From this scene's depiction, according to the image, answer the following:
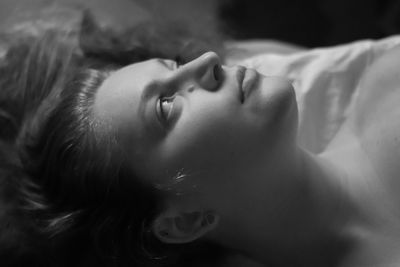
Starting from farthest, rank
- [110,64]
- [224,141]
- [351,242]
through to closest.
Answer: [110,64] < [351,242] < [224,141]

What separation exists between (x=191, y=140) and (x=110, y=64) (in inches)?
11.6

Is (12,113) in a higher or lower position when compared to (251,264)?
higher

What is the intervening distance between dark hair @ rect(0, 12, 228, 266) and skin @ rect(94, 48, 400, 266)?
25 millimetres

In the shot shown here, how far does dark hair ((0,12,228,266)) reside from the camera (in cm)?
78

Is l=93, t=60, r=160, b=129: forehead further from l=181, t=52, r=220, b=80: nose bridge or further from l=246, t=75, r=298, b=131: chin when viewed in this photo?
l=246, t=75, r=298, b=131: chin

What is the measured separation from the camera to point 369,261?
0.80 m

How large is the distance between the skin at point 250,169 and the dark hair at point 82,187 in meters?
0.03

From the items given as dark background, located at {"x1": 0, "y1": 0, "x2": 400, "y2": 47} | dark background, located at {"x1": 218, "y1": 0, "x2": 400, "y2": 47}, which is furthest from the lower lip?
dark background, located at {"x1": 218, "y1": 0, "x2": 400, "y2": 47}

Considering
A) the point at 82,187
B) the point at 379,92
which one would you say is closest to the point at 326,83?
the point at 379,92

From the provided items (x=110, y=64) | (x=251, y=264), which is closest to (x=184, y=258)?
(x=251, y=264)

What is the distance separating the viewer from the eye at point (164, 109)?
75 centimetres

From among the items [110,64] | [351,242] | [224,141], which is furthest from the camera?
[110,64]

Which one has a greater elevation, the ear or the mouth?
the mouth

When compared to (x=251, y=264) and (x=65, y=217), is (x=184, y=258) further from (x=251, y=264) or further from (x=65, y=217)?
(x=65, y=217)
